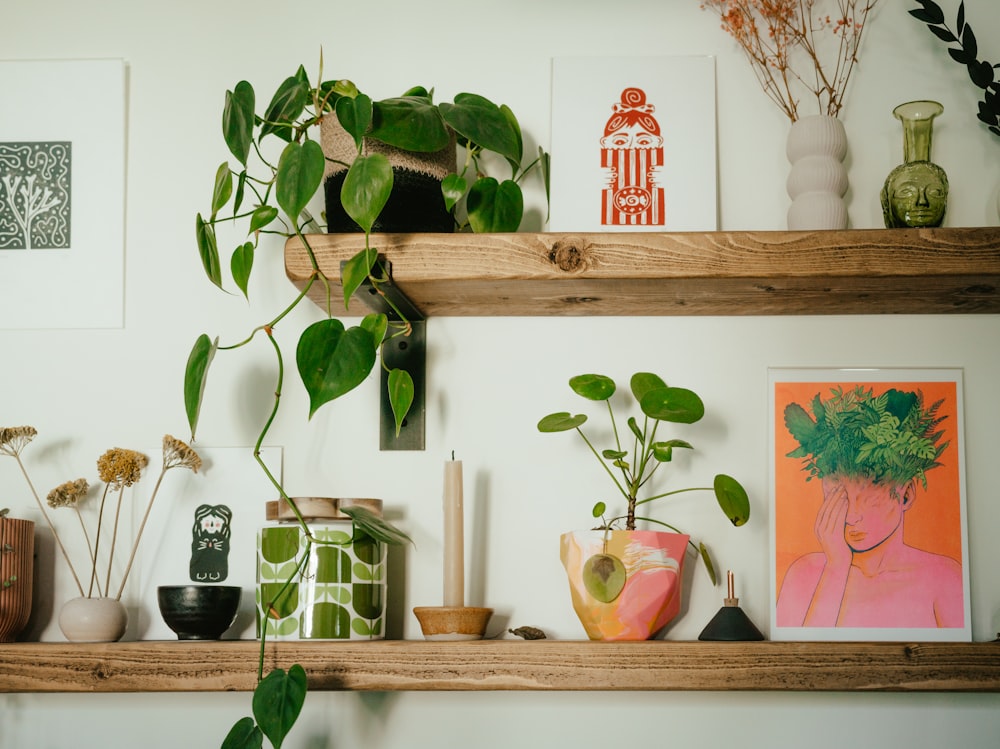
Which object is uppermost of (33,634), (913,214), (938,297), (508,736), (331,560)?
(913,214)

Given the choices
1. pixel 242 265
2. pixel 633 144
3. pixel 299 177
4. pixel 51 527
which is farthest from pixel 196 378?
pixel 633 144

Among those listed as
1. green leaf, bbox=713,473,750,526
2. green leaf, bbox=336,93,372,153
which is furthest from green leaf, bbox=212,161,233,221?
green leaf, bbox=713,473,750,526

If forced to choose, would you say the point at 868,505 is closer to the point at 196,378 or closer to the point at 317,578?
the point at 317,578

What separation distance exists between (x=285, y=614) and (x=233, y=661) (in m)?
0.08

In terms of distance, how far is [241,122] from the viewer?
45.9 inches

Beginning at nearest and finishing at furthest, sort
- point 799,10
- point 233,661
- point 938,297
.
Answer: point 233,661 < point 938,297 < point 799,10

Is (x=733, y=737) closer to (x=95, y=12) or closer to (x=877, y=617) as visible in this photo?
(x=877, y=617)

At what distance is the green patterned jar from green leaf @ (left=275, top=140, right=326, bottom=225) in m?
0.36

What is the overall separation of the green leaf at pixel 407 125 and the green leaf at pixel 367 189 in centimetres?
6

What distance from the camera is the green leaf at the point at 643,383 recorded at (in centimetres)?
130

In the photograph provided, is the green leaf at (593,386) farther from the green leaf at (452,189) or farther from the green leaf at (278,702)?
the green leaf at (278,702)

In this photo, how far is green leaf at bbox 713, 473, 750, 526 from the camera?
1247 mm

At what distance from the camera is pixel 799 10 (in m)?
1.41

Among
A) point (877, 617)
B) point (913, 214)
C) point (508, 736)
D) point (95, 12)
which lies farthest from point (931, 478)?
point (95, 12)
